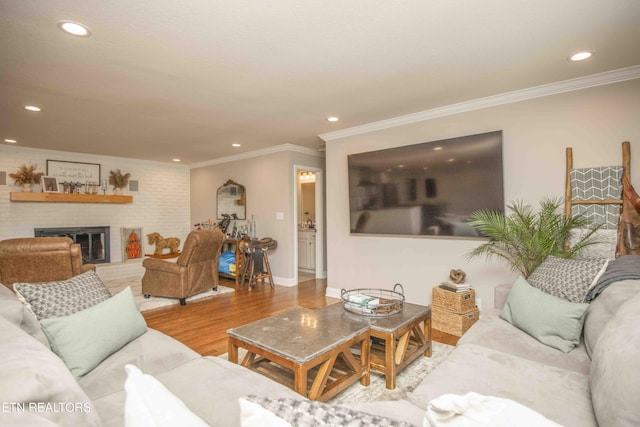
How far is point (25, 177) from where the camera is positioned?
5.41 m

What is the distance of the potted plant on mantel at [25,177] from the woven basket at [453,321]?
6.60 metres

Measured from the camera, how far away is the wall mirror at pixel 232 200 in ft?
20.1

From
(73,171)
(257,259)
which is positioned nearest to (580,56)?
(257,259)

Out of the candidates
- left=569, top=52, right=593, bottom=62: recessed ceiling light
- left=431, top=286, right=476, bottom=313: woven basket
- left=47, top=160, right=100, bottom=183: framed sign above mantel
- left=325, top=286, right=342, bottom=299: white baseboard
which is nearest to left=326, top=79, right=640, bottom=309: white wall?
left=325, top=286, right=342, bottom=299: white baseboard

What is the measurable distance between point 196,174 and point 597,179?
686 cm

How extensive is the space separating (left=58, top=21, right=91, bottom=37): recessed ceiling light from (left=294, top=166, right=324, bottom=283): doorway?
3.55 meters

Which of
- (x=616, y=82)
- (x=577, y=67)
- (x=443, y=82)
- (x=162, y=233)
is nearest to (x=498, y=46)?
(x=443, y=82)

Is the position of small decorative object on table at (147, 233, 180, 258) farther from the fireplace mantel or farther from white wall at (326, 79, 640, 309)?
white wall at (326, 79, 640, 309)

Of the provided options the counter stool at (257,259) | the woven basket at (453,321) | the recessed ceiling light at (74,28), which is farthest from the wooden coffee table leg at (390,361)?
the counter stool at (257,259)

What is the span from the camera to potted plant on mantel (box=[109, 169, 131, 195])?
6.39 meters

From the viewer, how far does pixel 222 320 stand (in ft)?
11.8

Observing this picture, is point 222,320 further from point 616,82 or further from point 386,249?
point 616,82

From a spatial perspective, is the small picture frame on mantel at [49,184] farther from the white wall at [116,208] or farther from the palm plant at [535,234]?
the palm plant at [535,234]

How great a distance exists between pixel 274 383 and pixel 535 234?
2.52 m
